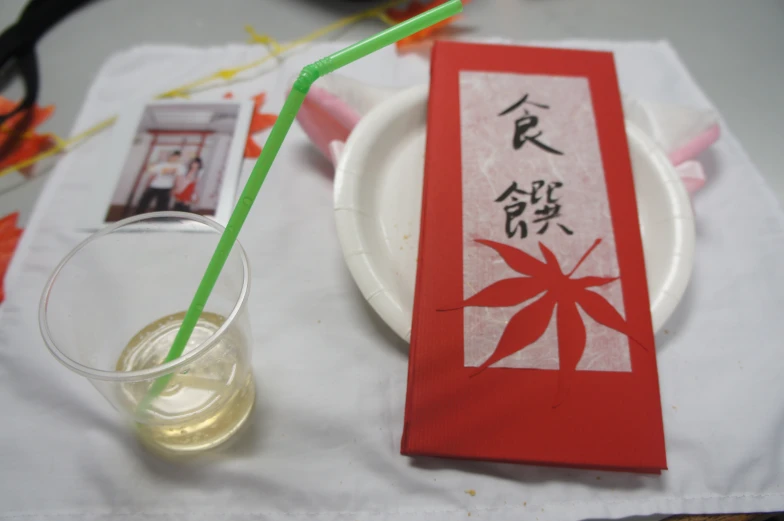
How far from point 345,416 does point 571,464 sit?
209mm

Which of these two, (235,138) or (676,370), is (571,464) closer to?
(676,370)

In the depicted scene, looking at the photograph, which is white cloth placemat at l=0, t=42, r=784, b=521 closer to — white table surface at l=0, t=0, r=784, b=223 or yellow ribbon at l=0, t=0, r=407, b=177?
yellow ribbon at l=0, t=0, r=407, b=177

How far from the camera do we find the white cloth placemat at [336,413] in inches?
17.6

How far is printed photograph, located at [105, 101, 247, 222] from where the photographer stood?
0.64 m

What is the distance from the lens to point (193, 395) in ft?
1.47

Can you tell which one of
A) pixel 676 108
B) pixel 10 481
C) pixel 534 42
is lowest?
pixel 10 481

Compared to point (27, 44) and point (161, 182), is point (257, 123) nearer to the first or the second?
point (161, 182)

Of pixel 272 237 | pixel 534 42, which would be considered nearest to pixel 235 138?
pixel 272 237

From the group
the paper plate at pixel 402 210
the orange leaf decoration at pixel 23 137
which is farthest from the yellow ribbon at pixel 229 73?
the paper plate at pixel 402 210

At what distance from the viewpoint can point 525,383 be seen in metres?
0.46

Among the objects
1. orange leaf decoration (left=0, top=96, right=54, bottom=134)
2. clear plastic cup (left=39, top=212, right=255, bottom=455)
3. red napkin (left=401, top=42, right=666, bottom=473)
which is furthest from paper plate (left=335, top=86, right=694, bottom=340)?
orange leaf decoration (left=0, top=96, right=54, bottom=134)

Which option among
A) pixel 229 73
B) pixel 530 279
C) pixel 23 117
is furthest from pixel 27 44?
pixel 530 279

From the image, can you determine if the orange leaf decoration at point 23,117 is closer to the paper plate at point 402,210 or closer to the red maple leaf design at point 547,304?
the paper plate at point 402,210

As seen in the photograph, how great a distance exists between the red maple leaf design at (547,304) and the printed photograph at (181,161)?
1.19 ft
